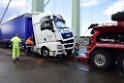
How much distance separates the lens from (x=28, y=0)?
2889 centimetres

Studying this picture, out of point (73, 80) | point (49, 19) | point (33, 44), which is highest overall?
point (49, 19)

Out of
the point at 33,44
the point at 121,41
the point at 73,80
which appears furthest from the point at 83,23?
the point at 73,80

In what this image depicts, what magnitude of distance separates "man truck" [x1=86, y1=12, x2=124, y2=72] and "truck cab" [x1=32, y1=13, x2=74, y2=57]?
3020 mm

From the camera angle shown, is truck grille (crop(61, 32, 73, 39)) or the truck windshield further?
the truck windshield

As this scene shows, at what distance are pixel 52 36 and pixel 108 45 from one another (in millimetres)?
4283

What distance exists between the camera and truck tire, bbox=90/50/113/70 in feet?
28.7

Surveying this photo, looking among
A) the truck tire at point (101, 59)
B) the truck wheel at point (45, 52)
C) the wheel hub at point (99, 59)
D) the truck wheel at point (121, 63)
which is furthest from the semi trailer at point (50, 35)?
the truck wheel at point (121, 63)

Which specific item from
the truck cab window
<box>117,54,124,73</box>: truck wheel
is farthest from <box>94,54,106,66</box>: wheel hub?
the truck cab window

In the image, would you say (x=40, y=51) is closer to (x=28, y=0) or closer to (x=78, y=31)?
(x=78, y=31)

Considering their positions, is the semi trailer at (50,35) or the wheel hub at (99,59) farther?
the semi trailer at (50,35)

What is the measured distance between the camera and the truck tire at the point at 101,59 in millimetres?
8734

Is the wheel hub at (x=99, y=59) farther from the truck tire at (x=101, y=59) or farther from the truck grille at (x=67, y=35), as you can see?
the truck grille at (x=67, y=35)

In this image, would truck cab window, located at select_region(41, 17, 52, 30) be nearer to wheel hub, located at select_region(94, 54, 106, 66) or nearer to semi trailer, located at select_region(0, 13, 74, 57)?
semi trailer, located at select_region(0, 13, 74, 57)

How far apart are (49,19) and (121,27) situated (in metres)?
5.24
